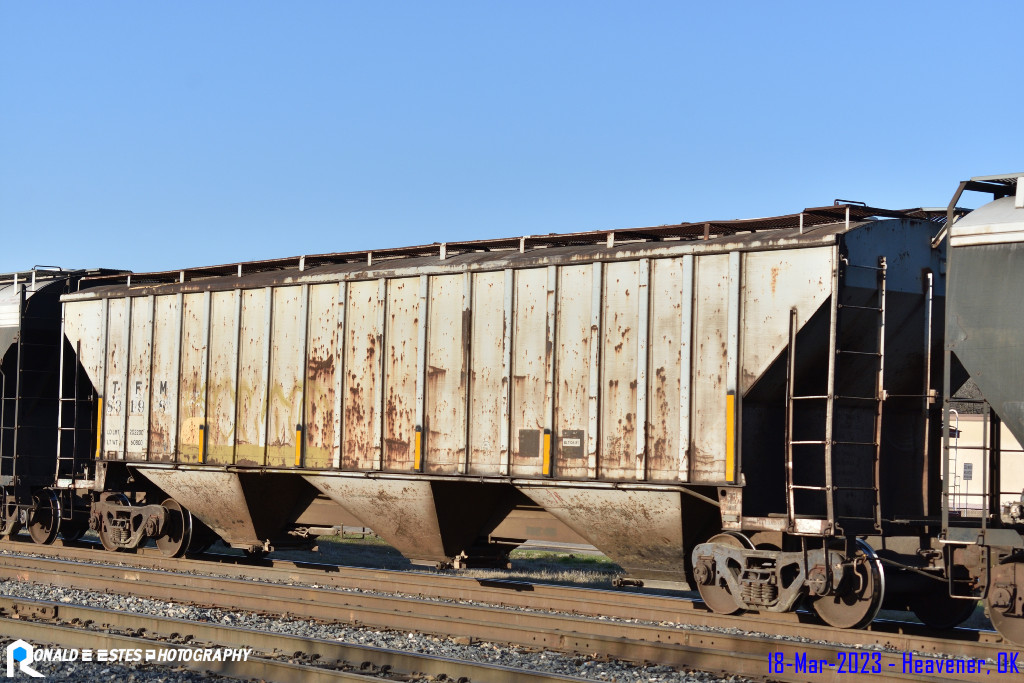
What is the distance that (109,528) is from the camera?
17.9 m

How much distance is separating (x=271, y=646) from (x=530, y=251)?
6.06 m

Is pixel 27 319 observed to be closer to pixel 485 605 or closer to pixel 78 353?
pixel 78 353

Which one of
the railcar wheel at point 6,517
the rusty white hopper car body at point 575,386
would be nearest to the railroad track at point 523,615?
the rusty white hopper car body at point 575,386

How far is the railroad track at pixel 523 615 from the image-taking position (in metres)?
9.80

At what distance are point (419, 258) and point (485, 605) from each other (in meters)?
4.67

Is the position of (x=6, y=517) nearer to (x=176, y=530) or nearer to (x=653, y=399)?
(x=176, y=530)

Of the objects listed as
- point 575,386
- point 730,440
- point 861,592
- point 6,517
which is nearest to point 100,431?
point 6,517

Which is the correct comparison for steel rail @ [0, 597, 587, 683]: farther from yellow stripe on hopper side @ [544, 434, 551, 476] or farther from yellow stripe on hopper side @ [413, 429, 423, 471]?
yellow stripe on hopper side @ [413, 429, 423, 471]

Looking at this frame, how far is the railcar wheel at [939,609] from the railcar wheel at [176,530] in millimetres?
10815

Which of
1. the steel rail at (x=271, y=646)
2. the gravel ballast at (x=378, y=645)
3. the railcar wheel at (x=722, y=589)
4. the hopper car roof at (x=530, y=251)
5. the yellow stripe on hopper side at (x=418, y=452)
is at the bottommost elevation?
the gravel ballast at (x=378, y=645)

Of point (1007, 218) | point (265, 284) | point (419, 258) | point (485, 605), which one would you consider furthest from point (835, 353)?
point (265, 284)

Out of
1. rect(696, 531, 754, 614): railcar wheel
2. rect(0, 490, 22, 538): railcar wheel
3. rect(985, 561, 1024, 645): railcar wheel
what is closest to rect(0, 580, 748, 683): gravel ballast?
rect(696, 531, 754, 614): railcar wheel

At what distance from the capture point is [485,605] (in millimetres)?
13031

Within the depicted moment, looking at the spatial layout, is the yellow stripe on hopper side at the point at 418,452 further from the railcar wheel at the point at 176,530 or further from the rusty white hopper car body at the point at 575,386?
the railcar wheel at the point at 176,530
